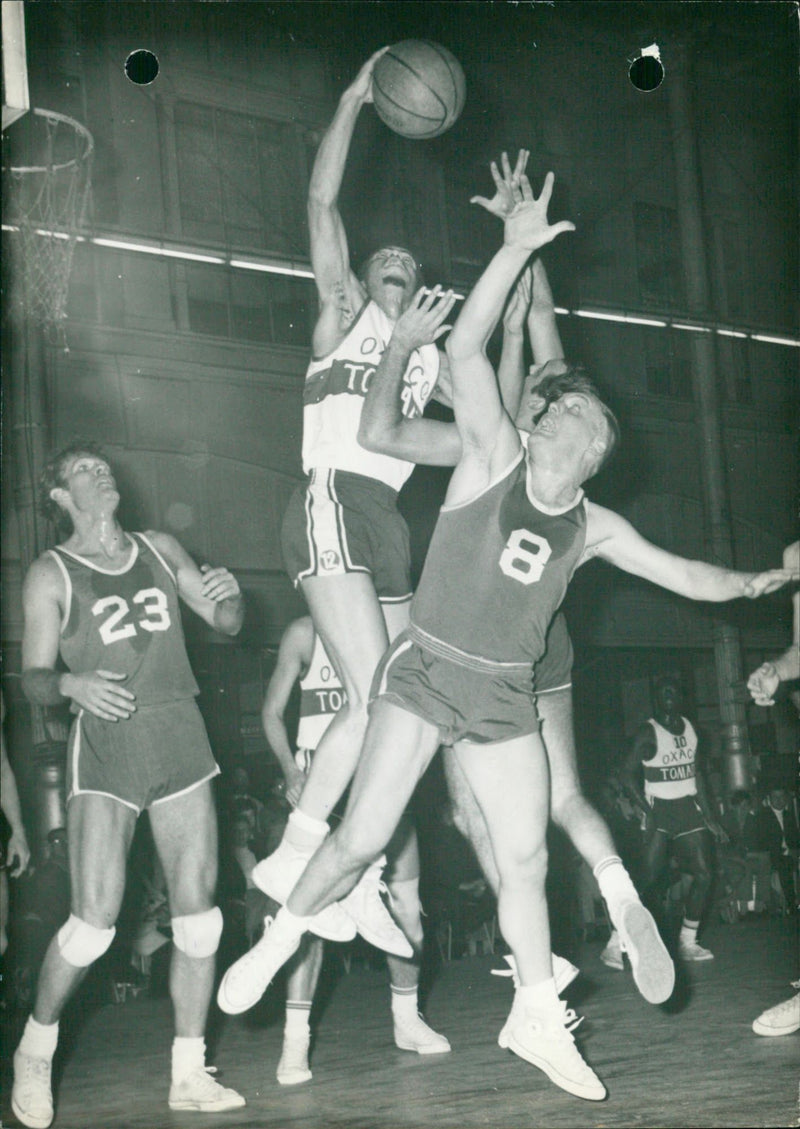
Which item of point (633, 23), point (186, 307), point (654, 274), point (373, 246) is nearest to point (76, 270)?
point (186, 307)

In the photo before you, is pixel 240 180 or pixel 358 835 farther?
pixel 240 180

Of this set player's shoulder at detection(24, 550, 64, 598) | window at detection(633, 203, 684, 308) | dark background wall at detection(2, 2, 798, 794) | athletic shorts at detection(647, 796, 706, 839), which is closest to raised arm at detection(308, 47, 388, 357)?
player's shoulder at detection(24, 550, 64, 598)

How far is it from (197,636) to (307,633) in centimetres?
542

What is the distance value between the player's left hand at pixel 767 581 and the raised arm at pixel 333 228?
2.01 m

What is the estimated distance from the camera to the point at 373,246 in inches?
483

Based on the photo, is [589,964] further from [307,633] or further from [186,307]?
[186,307]

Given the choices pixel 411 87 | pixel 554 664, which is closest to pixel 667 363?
pixel 411 87

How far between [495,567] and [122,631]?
1517 mm

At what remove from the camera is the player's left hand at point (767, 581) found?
4.10m

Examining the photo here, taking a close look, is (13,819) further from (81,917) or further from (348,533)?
(348,533)

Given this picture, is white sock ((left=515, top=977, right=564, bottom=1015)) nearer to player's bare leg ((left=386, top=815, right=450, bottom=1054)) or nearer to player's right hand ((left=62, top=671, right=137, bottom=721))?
player's bare leg ((left=386, top=815, right=450, bottom=1054))

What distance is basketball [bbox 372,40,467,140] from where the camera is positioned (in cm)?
505

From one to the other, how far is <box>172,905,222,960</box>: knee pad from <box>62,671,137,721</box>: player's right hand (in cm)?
81

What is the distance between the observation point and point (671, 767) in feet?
27.1
